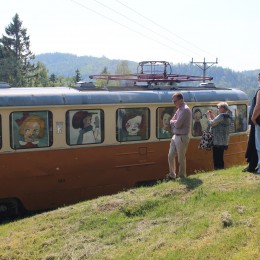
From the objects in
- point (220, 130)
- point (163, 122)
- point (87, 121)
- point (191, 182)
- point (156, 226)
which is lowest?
point (156, 226)

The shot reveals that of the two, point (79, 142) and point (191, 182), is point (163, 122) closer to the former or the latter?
point (79, 142)

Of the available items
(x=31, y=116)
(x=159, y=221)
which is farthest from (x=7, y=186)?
(x=159, y=221)

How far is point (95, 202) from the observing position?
7.75m

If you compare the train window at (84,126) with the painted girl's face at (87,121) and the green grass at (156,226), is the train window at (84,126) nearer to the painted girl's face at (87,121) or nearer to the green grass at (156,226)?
the painted girl's face at (87,121)

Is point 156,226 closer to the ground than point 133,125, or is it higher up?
closer to the ground

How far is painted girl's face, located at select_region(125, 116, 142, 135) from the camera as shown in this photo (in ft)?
33.2

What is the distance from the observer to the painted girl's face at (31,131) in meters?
8.99

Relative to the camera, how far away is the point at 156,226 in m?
6.35

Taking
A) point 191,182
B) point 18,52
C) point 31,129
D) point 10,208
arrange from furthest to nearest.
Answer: point 18,52
point 10,208
point 31,129
point 191,182

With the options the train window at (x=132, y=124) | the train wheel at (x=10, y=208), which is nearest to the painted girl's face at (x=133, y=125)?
the train window at (x=132, y=124)

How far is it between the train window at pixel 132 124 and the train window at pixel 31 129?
156 centimetres

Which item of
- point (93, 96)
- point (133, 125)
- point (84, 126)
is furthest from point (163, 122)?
point (84, 126)

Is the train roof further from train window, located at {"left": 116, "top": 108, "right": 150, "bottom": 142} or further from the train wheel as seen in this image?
the train wheel

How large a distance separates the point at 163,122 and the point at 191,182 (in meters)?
2.68
